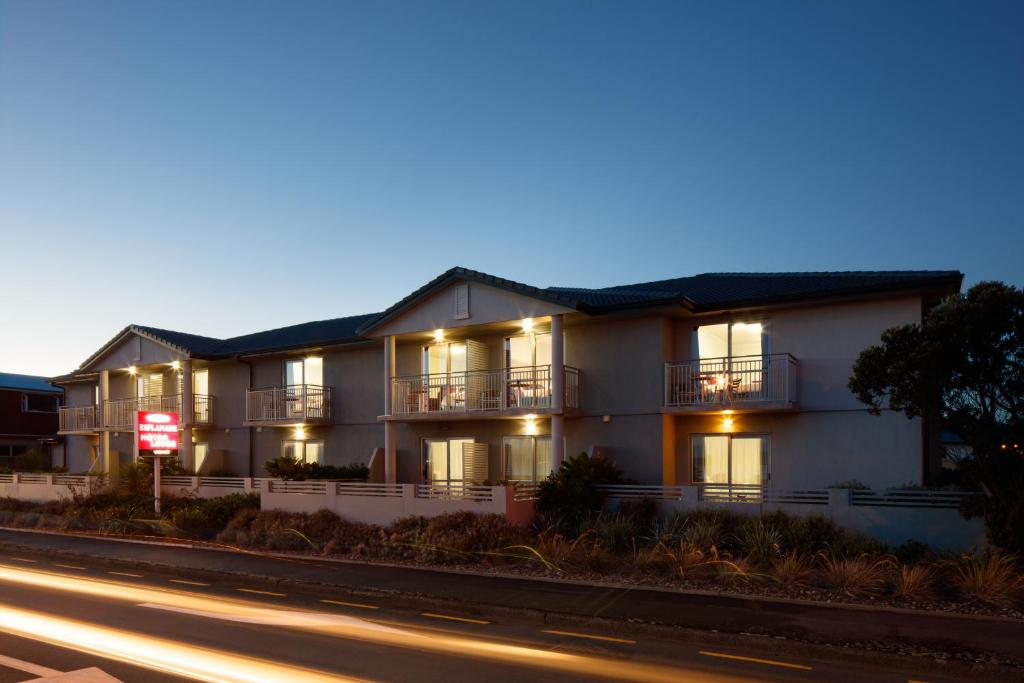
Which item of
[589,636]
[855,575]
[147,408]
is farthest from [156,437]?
[855,575]

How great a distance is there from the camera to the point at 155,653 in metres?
8.98

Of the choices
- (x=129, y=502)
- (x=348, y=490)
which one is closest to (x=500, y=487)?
(x=348, y=490)

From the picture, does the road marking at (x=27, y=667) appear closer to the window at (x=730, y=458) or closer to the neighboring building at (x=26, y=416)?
the window at (x=730, y=458)

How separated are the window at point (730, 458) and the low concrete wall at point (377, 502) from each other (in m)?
4.75

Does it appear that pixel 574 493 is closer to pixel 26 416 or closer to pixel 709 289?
pixel 709 289

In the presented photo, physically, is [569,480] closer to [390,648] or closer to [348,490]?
[348,490]

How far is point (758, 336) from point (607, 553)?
24.1 feet

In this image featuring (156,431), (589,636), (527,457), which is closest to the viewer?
(589,636)

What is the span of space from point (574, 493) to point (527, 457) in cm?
456

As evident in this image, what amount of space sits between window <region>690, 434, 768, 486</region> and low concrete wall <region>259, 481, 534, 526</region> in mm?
4746

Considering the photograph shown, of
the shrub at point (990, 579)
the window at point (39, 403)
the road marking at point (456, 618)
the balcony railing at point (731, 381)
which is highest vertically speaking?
the balcony railing at point (731, 381)

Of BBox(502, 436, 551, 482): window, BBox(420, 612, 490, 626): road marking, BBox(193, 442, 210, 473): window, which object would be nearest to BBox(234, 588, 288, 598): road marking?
BBox(420, 612, 490, 626): road marking

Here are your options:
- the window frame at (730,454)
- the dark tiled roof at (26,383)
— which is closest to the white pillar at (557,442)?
the window frame at (730,454)

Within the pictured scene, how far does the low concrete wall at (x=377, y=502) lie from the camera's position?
17438mm
